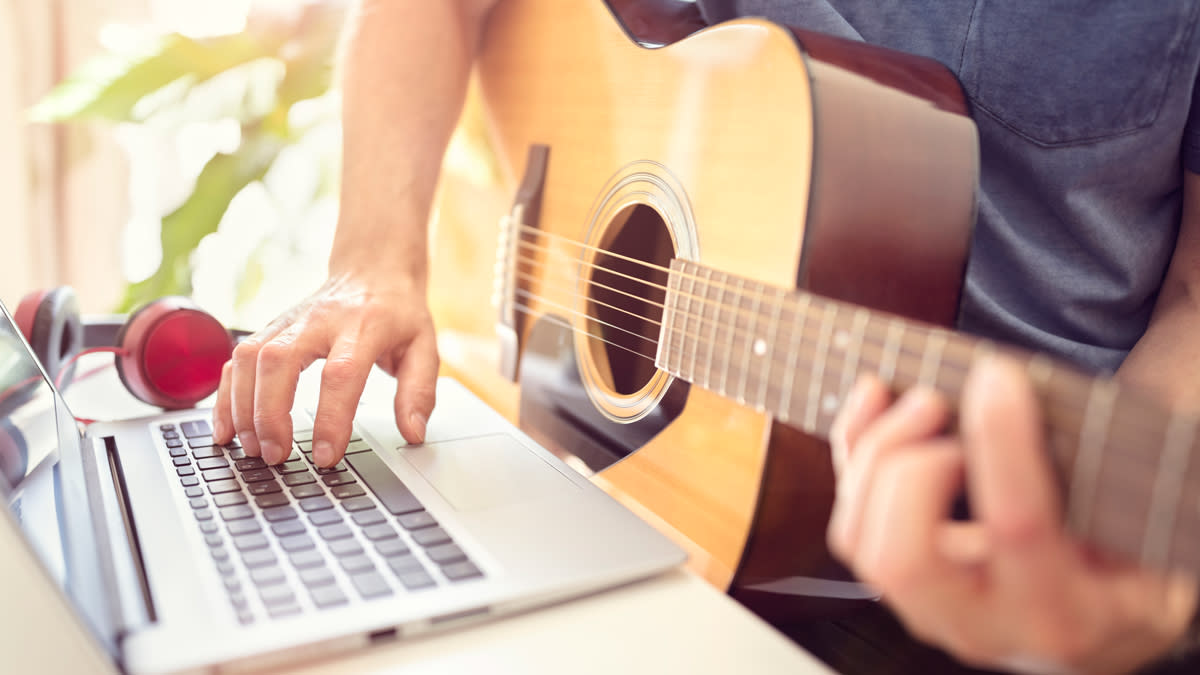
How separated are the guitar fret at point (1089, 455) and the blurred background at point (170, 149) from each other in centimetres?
185

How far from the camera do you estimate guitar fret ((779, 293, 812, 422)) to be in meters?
0.47

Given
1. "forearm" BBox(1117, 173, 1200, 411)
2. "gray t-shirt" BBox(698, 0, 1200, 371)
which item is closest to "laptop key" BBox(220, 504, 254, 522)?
"gray t-shirt" BBox(698, 0, 1200, 371)

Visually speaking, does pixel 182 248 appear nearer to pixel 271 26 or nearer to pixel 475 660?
pixel 271 26

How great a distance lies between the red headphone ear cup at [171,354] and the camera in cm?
82

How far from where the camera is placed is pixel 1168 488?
32cm

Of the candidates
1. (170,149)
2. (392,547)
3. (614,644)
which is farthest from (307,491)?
(170,149)

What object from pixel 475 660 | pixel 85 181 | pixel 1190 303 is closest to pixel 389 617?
pixel 475 660

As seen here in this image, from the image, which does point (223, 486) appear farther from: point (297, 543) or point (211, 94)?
point (211, 94)

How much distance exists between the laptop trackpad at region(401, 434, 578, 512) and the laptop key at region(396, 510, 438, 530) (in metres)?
0.03

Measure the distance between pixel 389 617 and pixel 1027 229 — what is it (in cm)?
70

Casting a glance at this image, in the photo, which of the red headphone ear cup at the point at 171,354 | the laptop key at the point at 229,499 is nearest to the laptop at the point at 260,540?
the laptop key at the point at 229,499

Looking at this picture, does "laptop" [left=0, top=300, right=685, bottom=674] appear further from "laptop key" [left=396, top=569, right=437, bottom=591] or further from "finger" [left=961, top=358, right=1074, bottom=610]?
"finger" [left=961, top=358, right=1074, bottom=610]

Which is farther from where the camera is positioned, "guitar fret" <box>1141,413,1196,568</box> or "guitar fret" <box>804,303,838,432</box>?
"guitar fret" <box>804,303,838,432</box>

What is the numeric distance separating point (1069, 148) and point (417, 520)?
0.67 m
